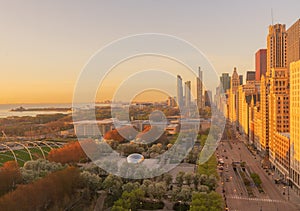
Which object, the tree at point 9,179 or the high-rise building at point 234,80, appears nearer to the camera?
the tree at point 9,179

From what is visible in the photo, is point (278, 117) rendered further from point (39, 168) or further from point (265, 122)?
point (39, 168)

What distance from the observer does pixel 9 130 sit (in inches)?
853

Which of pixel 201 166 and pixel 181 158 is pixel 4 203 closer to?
pixel 201 166

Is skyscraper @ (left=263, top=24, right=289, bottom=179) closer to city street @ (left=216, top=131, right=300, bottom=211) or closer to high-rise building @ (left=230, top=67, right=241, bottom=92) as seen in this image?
city street @ (left=216, top=131, right=300, bottom=211)

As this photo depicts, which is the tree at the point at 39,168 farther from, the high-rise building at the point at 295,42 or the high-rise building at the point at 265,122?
the high-rise building at the point at 295,42

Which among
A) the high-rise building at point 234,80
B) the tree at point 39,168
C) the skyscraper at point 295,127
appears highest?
the high-rise building at point 234,80

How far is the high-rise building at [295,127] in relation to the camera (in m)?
9.54

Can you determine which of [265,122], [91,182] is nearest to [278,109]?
[265,122]

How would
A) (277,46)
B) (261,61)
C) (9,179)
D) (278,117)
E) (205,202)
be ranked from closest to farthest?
(205,202) < (9,179) < (278,117) < (277,46) < (261,61)

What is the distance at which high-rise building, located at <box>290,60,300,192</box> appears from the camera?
31.3ft

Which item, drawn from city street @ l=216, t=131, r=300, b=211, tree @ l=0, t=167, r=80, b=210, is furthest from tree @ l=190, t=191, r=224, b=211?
tree @ l=0, t=167, r=80, b=210

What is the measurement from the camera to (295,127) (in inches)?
383

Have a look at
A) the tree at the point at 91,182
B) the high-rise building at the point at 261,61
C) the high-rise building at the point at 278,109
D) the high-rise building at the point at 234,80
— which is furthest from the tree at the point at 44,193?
the high-rise building at the point at 261,61

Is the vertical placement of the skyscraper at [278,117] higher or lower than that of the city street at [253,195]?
higher
